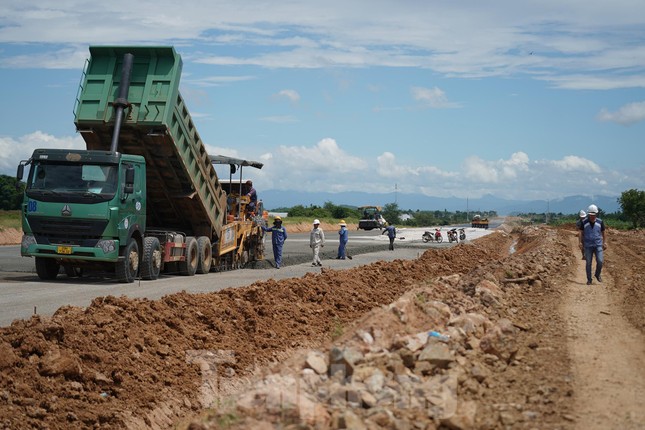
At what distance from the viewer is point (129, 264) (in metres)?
18.0

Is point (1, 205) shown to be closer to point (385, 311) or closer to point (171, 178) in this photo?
point (171, 178)

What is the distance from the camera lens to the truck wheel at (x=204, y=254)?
2122 centimetres

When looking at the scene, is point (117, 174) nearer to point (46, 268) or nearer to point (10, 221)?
point (46, 268)

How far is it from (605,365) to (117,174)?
1204 centimetres

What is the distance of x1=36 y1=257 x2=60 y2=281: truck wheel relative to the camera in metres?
18.3

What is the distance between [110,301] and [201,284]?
6709mm

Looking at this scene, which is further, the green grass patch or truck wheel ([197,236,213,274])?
the green grass patch

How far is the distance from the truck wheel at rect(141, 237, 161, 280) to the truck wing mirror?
1.79 metres

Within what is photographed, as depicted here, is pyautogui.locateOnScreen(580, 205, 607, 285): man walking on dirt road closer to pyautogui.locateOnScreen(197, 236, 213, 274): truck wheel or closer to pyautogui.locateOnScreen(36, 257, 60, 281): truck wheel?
pyautogui.locateOnScreen(197, 236, 213, 274): truck wheel

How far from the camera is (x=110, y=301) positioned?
11414 mm

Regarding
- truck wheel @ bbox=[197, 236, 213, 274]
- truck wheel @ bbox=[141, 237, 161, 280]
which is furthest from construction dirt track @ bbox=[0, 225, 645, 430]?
truck wheel @ bbox=[197, 236, 213, 274]

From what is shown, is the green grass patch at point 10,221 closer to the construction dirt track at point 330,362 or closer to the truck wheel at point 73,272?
the truck wheel at point 73,272

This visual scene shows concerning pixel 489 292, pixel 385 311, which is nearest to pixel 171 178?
pixel 489 292

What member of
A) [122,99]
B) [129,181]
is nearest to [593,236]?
[129,181]
